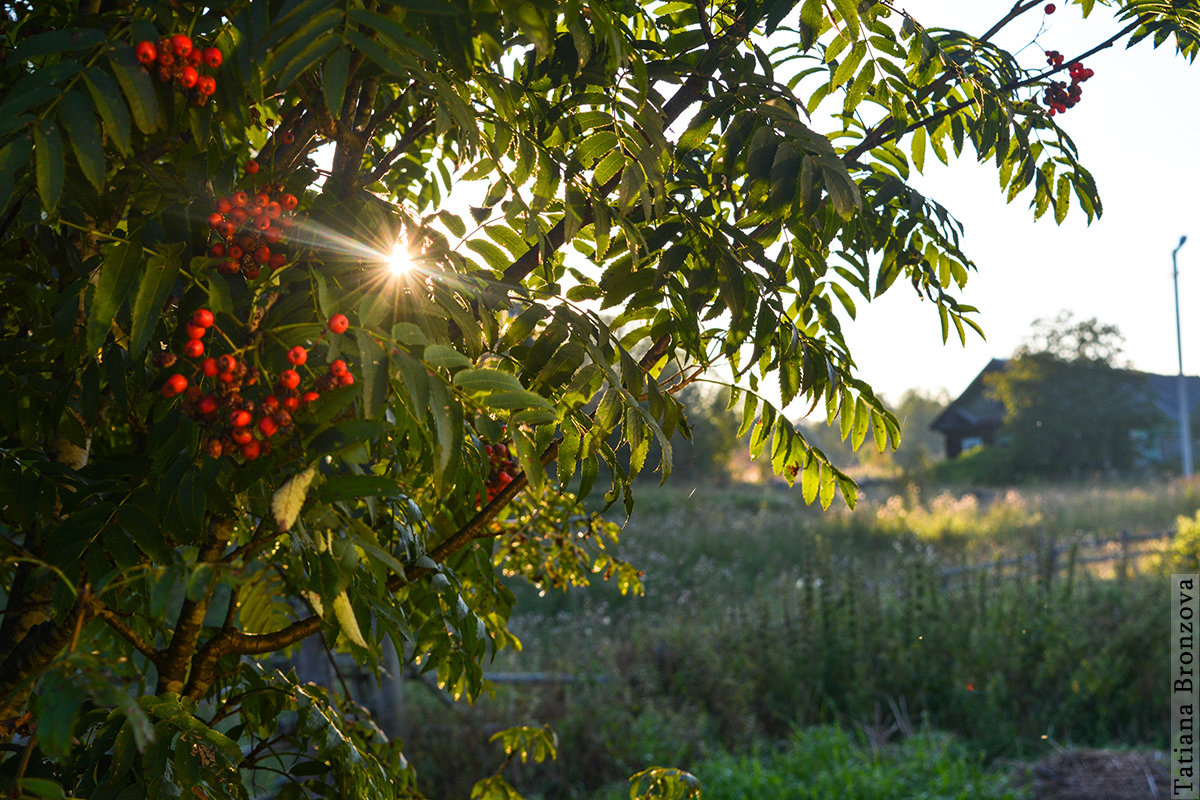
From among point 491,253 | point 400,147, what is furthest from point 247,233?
point 491,253

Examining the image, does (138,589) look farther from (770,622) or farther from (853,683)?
(770,622)

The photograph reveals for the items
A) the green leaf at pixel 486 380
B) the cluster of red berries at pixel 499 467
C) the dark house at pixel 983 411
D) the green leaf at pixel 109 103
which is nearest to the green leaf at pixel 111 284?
the green leaf at pixel 109 103

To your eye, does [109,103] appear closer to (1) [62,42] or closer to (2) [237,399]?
(1) [62,42]

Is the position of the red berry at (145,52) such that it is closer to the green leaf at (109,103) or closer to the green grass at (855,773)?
the green leaf at (109,103)

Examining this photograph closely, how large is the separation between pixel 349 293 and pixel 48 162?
374mm

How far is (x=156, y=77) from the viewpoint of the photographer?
4.04ft

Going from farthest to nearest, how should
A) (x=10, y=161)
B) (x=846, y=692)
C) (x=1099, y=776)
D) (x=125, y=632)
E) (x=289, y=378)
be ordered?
1. (x=846, y=692)
2. (x=1099, y=776)
3. (x=125, y=632)
4. (x=289, y=378)
5. (x=10, y=161)

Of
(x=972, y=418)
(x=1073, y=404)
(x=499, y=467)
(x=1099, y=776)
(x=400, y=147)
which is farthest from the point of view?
(x=972, y=418)

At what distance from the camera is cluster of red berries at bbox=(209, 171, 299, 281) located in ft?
4.25

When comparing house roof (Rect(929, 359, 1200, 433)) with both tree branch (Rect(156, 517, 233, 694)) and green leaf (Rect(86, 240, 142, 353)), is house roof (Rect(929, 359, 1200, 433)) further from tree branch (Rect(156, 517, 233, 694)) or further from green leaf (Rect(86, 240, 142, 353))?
green leaf (Rect(86, 240, 142, 353))

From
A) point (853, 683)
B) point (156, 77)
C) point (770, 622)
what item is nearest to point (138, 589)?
point (156, 77)

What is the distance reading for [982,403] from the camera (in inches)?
1342

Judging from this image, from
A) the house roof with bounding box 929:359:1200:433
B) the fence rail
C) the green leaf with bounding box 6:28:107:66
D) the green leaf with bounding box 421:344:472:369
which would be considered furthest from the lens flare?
the house roof with bounding box 929:359:1200:433

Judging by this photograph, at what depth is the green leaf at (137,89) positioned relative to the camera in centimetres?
109
